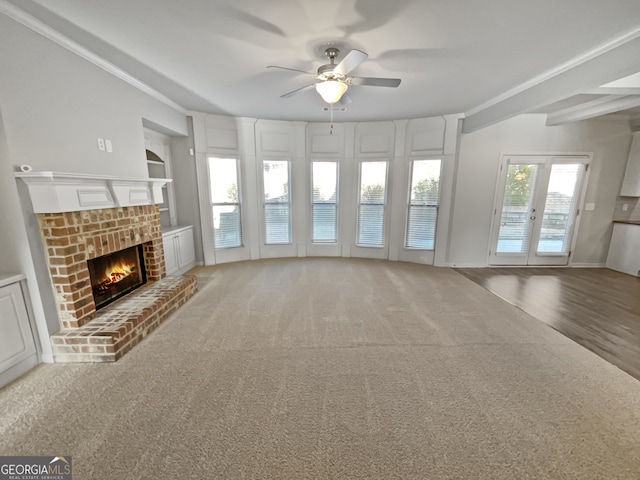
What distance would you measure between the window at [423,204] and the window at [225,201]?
3.46 m

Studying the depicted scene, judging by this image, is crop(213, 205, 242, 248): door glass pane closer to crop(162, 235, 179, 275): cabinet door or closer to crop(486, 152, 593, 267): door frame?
crop(162, 235, 179, 275): cabinet door

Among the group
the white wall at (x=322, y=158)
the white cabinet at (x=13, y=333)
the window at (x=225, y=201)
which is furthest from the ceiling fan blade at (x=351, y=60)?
the window at (x=225, y=201)

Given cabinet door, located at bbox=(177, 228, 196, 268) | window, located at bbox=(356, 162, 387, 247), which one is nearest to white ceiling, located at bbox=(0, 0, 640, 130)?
window, located at bbox=(356, 162, 387, 247)

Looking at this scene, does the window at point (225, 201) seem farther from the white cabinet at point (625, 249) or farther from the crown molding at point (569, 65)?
the white cabinet at point (625, 249)

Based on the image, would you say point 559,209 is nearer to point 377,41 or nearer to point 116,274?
point 377,41

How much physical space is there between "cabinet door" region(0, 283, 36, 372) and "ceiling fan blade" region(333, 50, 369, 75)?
312 cm

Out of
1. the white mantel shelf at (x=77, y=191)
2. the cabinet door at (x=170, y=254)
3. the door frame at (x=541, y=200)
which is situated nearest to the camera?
the white mantel shelf at (x=77, y=191)

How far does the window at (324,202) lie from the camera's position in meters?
5.28

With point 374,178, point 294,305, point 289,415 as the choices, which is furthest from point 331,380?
point 374,178

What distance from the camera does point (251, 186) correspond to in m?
5.05

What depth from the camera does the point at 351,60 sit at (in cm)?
205

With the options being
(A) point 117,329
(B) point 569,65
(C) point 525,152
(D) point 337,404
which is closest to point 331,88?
(B) point 569,65

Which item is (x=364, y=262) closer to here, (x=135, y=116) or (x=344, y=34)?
(x=344, y=34)

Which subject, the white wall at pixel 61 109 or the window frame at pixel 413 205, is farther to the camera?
the window frame at pixel 413 205
